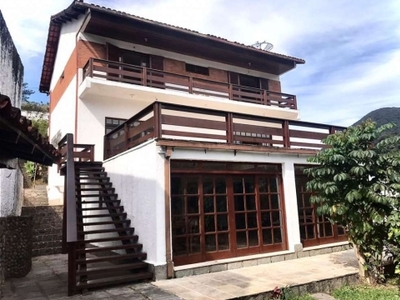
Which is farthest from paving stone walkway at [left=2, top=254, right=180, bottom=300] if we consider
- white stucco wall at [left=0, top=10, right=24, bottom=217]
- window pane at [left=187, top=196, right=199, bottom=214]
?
window pane at [left=187, top=196, right=199, bottom=214]

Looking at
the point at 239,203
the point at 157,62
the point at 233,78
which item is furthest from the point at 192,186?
the point at 233,78

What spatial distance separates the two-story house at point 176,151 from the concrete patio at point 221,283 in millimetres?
427

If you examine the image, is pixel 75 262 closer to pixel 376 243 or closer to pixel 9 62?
pixel 9 62

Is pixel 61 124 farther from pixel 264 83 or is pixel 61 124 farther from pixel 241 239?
pixel 264 83

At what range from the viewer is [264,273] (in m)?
6.71

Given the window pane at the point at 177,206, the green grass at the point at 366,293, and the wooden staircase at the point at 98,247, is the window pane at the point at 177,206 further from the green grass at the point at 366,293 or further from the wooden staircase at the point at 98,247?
the green grass at the point at 366,293

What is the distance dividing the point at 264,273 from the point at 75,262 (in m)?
3.82

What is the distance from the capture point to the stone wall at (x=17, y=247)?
676cm

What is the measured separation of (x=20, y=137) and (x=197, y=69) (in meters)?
11.5

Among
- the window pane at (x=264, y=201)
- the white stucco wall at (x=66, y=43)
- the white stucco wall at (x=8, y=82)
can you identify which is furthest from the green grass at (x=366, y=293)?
the white stucco wall at (x=66, y=43)

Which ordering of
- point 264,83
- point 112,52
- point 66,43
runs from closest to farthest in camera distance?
point 112,52 → point 66,43 → point 264,83

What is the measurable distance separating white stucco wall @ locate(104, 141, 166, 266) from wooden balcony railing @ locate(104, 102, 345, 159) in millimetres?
411

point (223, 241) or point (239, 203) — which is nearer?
point (223, 241)

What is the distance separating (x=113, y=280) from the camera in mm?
5887
